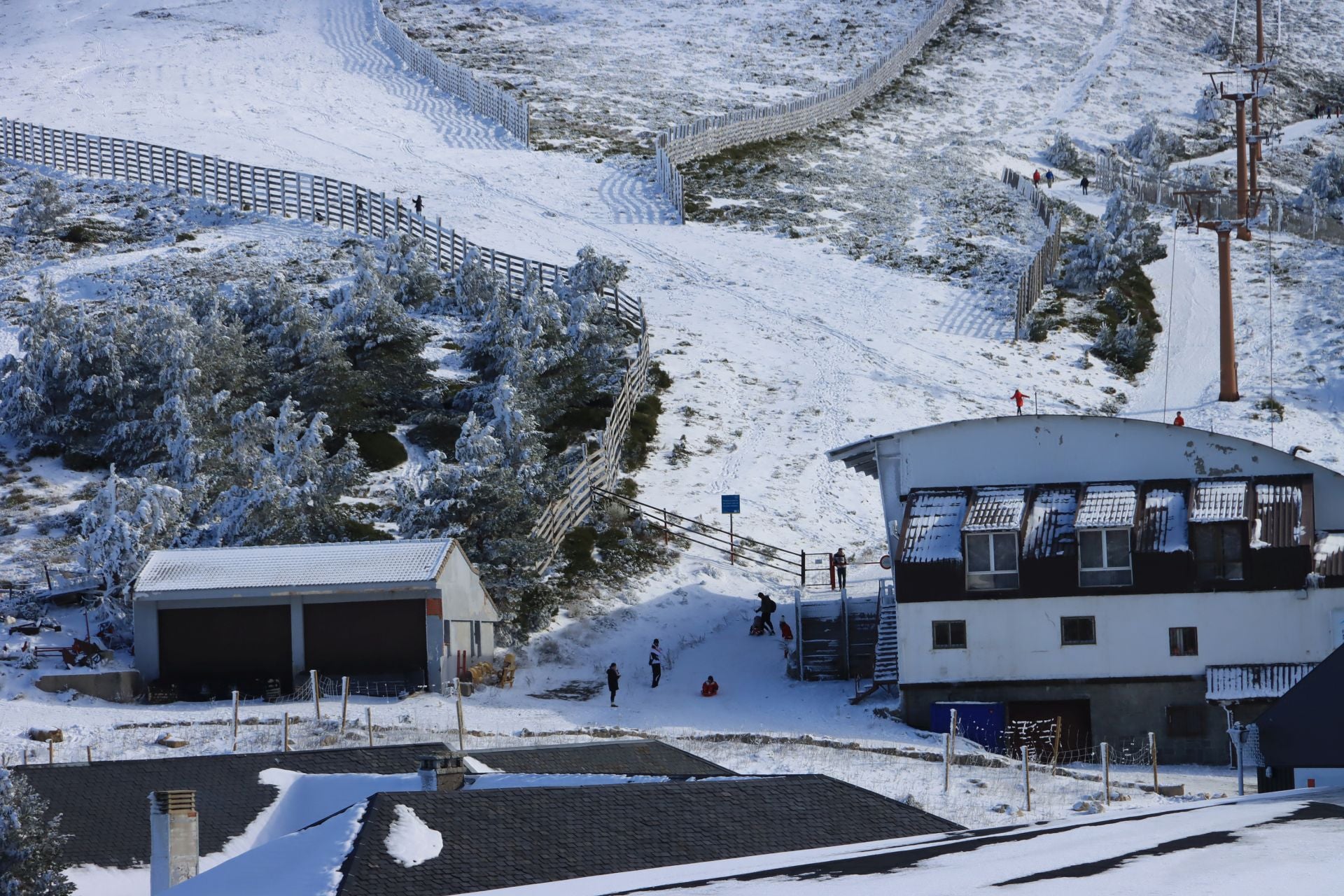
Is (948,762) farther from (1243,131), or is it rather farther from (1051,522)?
(1243,131)

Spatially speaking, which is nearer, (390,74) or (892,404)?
(892,404)

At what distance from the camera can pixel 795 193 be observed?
7869 cm

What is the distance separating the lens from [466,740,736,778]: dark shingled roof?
22500mm

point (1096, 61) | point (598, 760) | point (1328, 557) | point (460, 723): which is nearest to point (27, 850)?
point (598, 760)

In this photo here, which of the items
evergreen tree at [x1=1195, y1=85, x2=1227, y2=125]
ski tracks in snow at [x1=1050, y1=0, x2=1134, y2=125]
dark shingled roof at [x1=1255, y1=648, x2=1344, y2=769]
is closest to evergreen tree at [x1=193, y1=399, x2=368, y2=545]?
dark shingled roof at [x1=1255, y1=648, x2=1344, y2=769]

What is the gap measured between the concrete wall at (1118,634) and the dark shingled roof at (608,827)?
1534cm

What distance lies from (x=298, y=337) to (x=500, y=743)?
26882 mm

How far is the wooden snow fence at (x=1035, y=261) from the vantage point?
6391 cm

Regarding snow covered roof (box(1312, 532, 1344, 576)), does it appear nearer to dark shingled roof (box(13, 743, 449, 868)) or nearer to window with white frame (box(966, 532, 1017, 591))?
window with white frame (box(966, 532, 1017, 591))

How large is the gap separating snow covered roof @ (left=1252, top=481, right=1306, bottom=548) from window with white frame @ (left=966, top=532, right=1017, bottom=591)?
15.0 ft

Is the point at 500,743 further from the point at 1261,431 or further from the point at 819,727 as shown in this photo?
the point at 1261,431

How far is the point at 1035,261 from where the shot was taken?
67438mm

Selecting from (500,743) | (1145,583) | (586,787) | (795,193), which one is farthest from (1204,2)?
(586,787)

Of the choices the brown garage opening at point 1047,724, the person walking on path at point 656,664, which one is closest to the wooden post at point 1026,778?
the brown garage opening at point 1047,724
